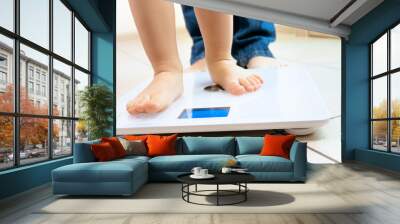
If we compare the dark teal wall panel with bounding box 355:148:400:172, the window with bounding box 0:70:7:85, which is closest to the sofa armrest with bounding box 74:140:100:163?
the window with bounding box 0:70:7:85

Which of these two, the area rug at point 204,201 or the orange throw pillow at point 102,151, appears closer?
the area rug at point 204,201

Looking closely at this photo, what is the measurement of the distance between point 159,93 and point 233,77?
1.44 m

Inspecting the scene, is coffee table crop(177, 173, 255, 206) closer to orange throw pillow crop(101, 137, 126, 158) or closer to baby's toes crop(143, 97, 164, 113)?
orange throw pillow crop(101, 137, 126, 158)

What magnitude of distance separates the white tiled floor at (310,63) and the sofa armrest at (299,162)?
2121 millimetres

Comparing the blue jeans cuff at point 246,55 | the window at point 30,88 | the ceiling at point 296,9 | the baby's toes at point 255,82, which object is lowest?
the window at point 30,88

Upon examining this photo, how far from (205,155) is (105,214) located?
2.25 m

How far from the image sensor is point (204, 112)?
734 cm

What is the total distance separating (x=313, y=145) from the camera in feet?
24.5

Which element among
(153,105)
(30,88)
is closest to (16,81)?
(30,88)

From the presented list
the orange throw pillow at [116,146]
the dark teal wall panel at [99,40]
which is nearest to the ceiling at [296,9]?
the dark teal wall panel at [99,40]

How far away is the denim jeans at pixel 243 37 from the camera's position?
7.52m

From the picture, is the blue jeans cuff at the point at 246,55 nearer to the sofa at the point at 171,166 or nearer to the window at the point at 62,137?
the sofa at the point at 171,166

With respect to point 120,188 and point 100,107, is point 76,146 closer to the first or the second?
point 120,188

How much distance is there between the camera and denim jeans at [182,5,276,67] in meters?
7.52
